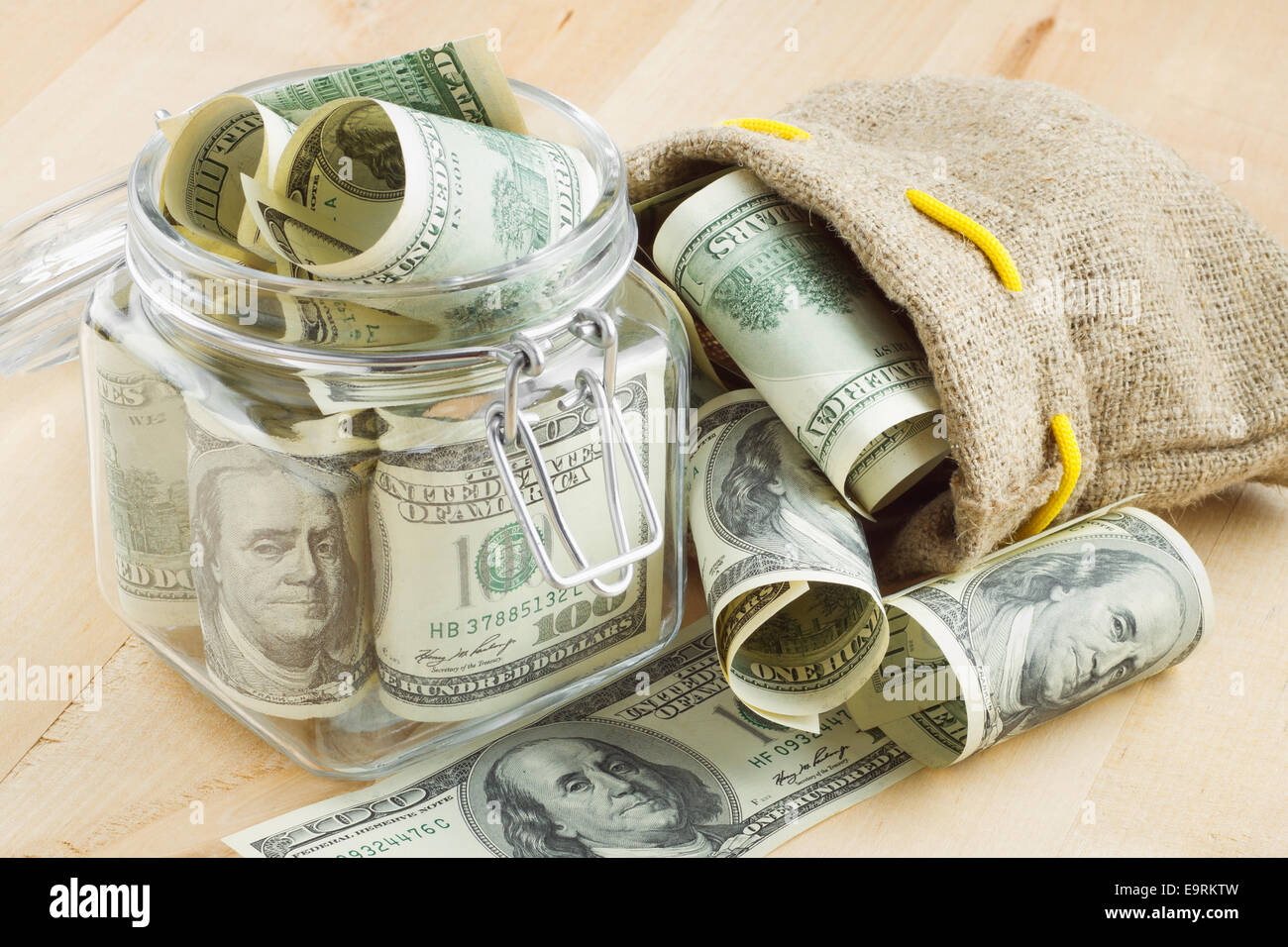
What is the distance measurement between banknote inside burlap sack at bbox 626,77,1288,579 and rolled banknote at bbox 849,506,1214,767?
0.03m

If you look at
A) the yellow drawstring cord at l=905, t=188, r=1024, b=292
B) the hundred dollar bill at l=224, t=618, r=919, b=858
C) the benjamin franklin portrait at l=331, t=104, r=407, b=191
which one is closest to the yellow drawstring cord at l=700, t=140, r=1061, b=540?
the yellow drawstring cord at l=905, t=188, r=1024, b=292

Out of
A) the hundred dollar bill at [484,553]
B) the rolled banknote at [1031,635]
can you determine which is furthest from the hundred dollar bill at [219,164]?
the rolled banknote at [1031,635]

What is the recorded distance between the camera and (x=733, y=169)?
2.17 ft

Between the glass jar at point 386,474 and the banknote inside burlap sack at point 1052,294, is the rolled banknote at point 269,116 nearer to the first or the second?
the glass jar at point 386,474

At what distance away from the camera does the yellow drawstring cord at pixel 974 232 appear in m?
0.60

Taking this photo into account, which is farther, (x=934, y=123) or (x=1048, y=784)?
(x=934, y=123)

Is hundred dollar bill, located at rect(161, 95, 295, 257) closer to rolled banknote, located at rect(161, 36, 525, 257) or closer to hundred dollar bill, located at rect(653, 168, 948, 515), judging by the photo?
rolled banknote, located at rect(161, 36, 525, 257)

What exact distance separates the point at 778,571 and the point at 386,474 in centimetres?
16

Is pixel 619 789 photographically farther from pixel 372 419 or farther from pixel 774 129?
pixel 774 129

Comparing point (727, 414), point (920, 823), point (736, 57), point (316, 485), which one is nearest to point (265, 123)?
point (316, 485)

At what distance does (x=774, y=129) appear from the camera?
668mm

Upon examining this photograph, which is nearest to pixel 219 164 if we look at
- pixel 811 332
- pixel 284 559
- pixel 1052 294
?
pixel 284 559

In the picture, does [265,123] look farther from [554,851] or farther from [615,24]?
[615,24]

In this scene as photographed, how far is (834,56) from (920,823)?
23.4 inches
